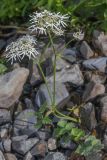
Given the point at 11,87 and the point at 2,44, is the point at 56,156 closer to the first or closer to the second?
the point at 11,87

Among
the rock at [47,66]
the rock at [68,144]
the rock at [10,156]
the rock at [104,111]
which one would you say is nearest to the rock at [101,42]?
the rock at [47,66]

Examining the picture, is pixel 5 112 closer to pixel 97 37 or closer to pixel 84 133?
pixel 84 133

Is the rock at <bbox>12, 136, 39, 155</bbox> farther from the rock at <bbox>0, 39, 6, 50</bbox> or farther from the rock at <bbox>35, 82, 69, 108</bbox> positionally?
the rock at <bbox>0, 39, 6, 50</bbox>

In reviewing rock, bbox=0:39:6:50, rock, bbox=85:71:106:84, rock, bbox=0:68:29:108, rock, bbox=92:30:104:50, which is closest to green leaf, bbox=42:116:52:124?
rock, bbox=0:68:29:108

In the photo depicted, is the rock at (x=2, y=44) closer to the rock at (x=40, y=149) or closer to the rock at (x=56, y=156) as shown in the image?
the rock at (x=40, y=149)

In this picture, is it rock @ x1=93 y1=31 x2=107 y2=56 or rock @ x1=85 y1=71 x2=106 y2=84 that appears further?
rock @ x1=93 y1=31 x2=107 y2=56

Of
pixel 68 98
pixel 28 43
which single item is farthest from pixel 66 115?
pixel 28 43

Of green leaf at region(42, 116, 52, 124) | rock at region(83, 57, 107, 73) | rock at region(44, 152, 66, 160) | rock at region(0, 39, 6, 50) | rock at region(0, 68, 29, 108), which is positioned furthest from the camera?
rock at region(0, 39, 6, 50)

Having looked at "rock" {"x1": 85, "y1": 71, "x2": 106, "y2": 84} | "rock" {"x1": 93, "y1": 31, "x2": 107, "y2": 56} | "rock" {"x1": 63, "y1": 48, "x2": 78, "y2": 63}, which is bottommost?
"rock" {"x1": 85, "y1": 71, "x2": 106, "y2": 84}
